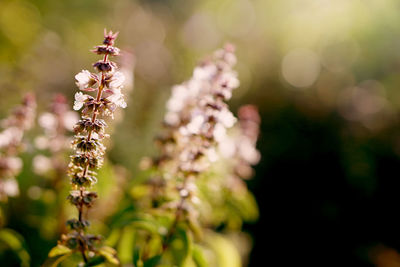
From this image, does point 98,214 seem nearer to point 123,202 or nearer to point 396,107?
point 123,202

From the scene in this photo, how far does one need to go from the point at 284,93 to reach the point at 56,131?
298 inches

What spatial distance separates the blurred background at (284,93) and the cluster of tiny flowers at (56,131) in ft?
0.81

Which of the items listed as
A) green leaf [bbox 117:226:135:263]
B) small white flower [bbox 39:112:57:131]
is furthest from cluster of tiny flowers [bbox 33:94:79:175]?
green leaf [bbox 117:226:135:263]

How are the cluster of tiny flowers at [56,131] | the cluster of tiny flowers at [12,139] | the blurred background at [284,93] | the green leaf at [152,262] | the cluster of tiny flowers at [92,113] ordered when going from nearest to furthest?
1. the cluster of tiny flowers at [92,113]
2. the green leaf at [152,262]
3. the cluster of tiny flowers at [12,139]
4. the cluster of tiny flowers at [56,131]
5. the blurred background at [284,93]

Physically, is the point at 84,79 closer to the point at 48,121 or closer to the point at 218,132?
the point at 218,132

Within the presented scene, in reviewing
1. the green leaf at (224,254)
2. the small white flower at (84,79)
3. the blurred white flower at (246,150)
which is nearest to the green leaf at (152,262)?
the green leaf at (224,254)

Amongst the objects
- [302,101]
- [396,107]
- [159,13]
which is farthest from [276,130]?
[159,13]

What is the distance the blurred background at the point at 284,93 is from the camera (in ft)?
20.0

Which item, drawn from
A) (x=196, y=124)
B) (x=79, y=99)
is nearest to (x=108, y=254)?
(x=79, y=99)

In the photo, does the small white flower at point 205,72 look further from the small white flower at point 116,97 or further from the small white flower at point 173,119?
the small white flower at point 116,97

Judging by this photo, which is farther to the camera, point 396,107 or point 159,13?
point 159,13

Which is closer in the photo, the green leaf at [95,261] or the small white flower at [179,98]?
the green leaf at [95,261]

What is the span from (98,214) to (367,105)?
670 centimetres

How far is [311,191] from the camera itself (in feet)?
23.5
